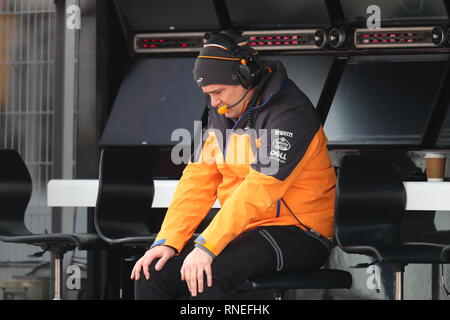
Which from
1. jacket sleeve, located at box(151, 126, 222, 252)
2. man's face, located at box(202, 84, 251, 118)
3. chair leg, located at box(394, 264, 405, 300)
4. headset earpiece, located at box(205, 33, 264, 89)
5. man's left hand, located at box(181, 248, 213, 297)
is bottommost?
man's left hand, located at box(181, 248, 213, 297)

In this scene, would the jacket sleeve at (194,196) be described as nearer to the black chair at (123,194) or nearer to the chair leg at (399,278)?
the chair leg at (399,278)

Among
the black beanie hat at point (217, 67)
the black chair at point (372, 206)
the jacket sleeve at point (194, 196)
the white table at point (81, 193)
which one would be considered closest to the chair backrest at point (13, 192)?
the white table at point (81, 193)

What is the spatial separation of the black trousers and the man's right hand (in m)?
0.01

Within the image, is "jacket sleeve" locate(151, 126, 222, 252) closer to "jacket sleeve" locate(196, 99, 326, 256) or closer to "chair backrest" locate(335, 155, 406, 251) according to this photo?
"jacket sleeve" locate(196, 99, 326, 256)

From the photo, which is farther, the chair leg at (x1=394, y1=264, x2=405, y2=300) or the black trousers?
the chair leg at (x1=394, y1=264, x2=405, y2=300)

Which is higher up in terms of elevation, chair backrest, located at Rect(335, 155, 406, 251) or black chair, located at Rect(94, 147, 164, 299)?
black chair, located at Rect(94, 147, 164, 299)

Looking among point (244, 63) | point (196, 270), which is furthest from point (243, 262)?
point (244, 63)

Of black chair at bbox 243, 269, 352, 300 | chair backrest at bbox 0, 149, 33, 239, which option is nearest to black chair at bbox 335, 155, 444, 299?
black chair at bbox 243, 269, 352, 300

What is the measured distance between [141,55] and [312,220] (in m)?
2.66

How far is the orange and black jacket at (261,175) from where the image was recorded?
2.38 metres

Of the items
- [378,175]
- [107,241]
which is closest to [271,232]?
[378,175]

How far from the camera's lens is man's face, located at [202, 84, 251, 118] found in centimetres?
255
